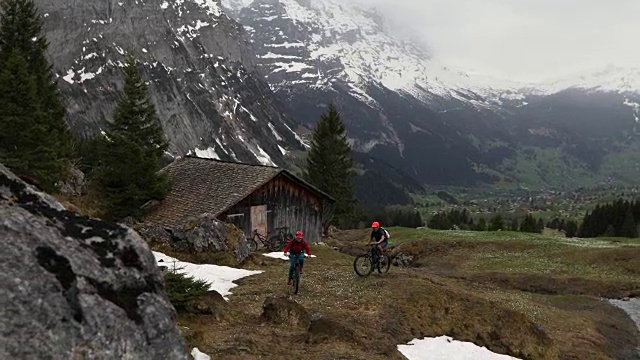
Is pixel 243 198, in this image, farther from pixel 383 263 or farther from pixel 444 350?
pixel 444 350

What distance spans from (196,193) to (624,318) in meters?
32.9

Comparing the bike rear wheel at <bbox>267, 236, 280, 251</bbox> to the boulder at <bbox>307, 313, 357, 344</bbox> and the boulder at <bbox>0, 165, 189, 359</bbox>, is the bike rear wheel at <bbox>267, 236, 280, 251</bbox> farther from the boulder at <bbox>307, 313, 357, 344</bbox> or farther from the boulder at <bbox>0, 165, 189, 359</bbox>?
the boulder at <bbox>0, 165, 189, 359</bbox>

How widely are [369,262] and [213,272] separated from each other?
821 cm

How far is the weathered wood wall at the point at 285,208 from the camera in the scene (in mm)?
44791

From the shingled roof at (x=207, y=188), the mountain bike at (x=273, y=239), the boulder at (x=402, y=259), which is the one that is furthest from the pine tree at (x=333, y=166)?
the mountain bike at (x=273, y=239)

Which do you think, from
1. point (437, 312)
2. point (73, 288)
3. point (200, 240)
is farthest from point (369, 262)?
point (73, 288)

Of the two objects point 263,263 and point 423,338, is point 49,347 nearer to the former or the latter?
point 423,338

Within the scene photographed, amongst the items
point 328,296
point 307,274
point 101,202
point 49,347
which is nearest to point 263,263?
point 307,274

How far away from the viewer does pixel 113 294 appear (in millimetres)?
9719

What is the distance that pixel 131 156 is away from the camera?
42.9m

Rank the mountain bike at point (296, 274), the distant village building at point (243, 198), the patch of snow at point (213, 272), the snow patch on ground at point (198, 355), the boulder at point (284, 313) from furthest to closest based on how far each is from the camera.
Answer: the distant village building at point (243, 198) < the patch of snow at point (213, 272) < the mountain bike at point (296, 274) < the boulder at point (284, 313) < the snow patch on ground at point (198, 355)

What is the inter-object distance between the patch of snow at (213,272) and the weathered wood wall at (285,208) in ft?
47.5

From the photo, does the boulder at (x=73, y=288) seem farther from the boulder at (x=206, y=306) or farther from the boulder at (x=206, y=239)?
the boulder at (x=206, y=239)

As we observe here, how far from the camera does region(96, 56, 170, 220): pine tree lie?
4291 cm
